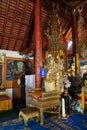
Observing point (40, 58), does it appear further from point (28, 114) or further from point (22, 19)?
point (22, 19)

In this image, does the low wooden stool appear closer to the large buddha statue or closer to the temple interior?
the temple interior

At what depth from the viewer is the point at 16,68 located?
7121 mm

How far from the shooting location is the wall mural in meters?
6.83

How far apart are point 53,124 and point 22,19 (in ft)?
15.0

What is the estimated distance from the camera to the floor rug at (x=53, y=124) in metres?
3.08

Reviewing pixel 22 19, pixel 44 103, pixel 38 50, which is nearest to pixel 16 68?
pixel 22 19

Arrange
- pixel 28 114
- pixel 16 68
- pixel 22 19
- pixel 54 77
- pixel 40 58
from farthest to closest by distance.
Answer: pixel 16 68, pixel 22 19, pixel 40 58, pixel 54 77, pixel 28 114

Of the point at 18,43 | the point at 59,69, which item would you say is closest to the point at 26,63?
the point at 18,43

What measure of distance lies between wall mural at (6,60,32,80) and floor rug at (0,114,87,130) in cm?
348

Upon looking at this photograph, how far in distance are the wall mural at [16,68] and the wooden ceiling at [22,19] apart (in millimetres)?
672

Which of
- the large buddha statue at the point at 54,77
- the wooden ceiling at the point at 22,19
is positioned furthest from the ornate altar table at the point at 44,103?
the wooden ceiling at the point at 22,19

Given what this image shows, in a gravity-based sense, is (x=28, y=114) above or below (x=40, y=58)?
below

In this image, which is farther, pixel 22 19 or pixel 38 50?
pixel 22 19

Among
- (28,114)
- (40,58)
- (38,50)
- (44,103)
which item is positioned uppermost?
(38,50)
